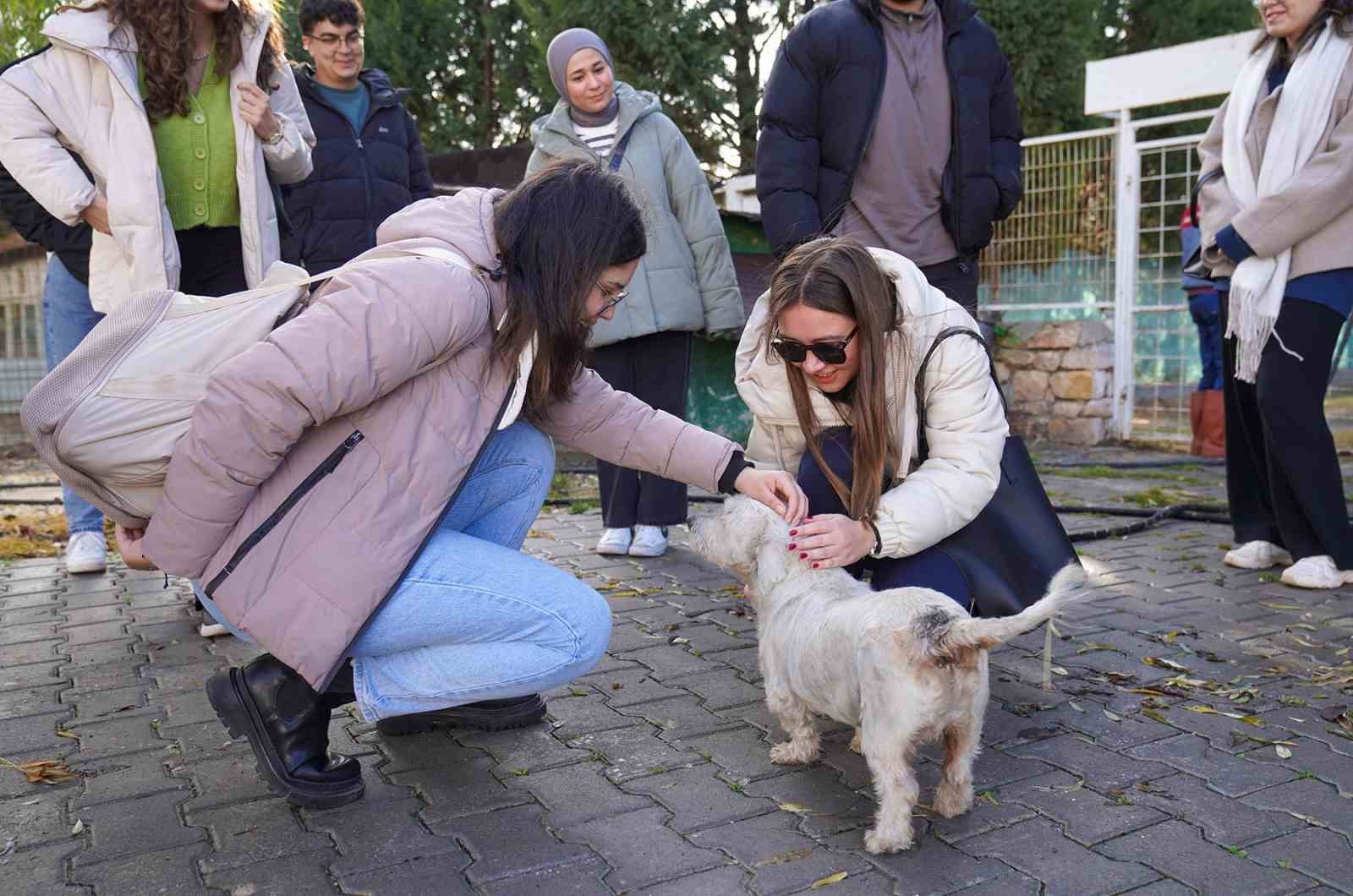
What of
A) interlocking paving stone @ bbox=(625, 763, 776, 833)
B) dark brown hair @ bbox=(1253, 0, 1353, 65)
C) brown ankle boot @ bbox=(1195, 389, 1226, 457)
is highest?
dark brown hair @ bbox=(1253, 0, 1353, 65)

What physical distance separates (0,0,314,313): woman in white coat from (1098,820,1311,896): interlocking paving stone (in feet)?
11.3

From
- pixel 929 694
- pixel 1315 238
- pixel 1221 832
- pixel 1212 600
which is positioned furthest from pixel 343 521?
pixel 1315 238

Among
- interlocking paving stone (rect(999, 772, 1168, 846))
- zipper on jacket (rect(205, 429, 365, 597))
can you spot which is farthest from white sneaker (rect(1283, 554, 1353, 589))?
zipper on jacket (rect(205, 429, 365, 597))

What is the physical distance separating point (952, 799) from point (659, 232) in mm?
3325

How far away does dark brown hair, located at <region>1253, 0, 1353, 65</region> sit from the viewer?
15.3 feet

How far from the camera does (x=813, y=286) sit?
127 inches

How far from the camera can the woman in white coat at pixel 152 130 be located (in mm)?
4098

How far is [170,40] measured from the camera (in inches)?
162

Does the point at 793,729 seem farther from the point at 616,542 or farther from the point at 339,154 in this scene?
the point at 339,154

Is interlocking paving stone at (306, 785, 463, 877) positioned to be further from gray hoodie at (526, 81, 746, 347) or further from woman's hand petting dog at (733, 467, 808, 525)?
gray hoodie at (526, 81, 746, 347)

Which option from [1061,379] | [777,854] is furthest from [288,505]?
[1061,379]

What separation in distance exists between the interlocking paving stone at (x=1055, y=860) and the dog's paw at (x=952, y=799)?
0.10 meters

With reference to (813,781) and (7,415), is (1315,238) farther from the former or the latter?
(7,415)

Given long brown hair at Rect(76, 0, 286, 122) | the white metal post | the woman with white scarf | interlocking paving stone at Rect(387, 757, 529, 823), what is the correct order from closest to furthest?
1. interlocking paving stone at Rect(387, 757, 529, 823)
2. long brown hair at Rect(76, 0, 286, 122)
3. the woman with white scarf
4. the white metal post
